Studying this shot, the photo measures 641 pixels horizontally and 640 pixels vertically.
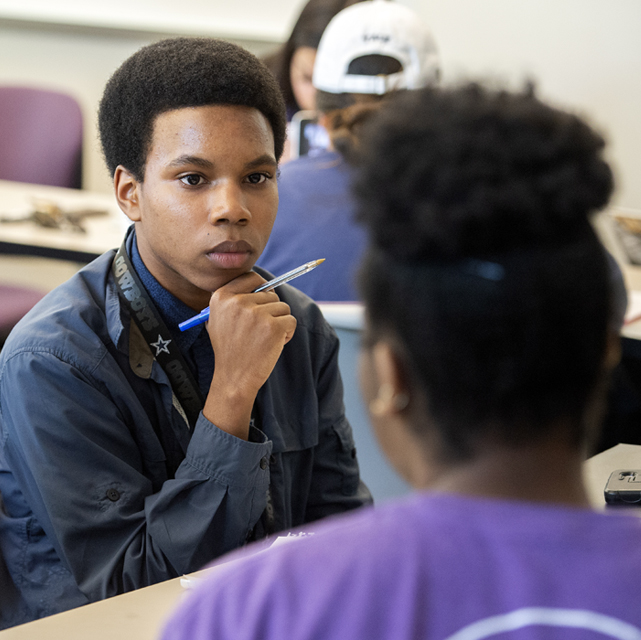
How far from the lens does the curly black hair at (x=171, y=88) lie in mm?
1224

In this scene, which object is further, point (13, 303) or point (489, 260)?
point (13, 303)

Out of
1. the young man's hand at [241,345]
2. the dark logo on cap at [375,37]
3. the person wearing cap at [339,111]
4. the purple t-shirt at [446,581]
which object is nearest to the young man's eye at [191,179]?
the young man's hand at [241,345]

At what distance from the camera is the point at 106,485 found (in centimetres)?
114

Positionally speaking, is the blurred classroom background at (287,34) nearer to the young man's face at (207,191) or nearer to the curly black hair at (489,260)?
the young man's face at (207,191)

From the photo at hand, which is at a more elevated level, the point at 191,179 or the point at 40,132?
the point at 191,179

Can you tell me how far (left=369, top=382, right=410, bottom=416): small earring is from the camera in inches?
23.8

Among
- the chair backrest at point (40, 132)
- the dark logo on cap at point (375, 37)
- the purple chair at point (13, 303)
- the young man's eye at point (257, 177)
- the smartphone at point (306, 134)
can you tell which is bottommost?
the purple chair at point (13, 303)

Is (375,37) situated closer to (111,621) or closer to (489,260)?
(111,621)

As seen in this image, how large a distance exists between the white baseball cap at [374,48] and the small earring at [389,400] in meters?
1.79

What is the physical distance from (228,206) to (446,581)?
0.80 meters

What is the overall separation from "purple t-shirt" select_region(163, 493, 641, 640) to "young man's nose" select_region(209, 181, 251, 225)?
73 cm

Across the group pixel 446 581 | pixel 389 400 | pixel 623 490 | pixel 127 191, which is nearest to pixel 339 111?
pixel 127 191

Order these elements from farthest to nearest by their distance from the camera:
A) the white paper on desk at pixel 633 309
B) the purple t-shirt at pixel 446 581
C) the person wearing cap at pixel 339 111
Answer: the white paper on desk at pixel 633 309, the person wearing cap at pixel 339 111, the purple t-shirt at pixel 446 581

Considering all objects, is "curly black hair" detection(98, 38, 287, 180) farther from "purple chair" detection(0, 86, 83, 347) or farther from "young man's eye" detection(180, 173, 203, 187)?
"purple chair" detection(0, 86, 83, 347)
